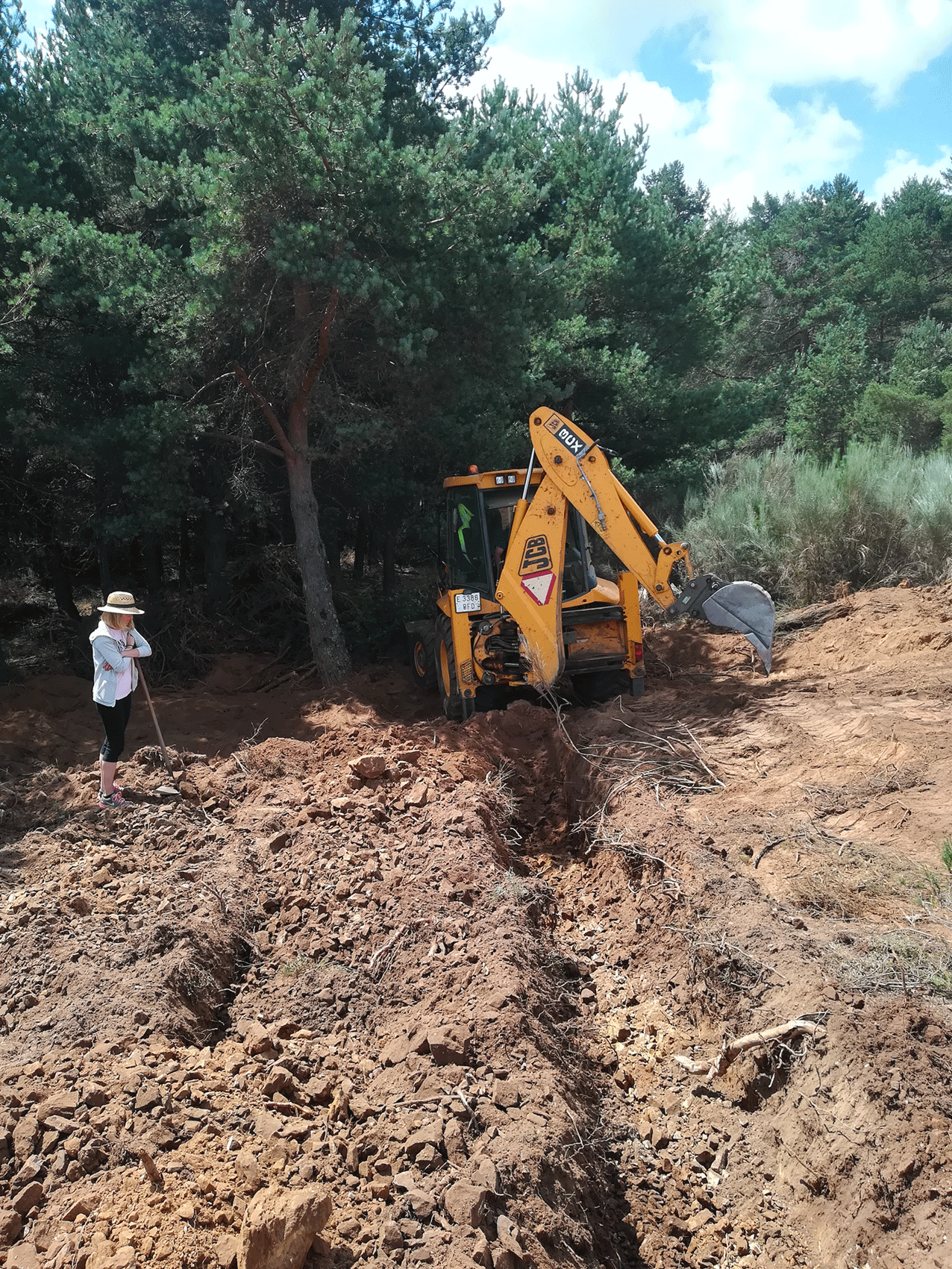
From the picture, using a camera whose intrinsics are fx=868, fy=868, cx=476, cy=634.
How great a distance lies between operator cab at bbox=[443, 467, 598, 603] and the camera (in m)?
8.47

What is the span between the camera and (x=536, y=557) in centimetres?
772

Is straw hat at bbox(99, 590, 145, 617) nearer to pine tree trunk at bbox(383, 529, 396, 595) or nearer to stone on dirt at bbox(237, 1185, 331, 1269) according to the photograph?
stone on dirt at bbox(237, 1185, 331, 1269)

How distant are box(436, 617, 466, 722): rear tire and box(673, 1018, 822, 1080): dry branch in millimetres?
4702

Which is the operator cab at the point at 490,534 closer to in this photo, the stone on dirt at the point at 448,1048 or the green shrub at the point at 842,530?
the green shrub at the point at 842,530

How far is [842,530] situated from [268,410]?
7693 millimetres

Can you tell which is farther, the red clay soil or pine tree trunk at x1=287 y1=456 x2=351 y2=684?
pine tree trunk at x1=287 y1=456 x2=351 y2=684

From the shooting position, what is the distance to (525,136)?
13.9 m

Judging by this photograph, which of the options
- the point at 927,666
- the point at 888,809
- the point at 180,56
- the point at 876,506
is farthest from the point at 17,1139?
the point at 180,56

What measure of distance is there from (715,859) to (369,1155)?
272 cm

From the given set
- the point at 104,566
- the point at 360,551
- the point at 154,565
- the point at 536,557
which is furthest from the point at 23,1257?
the point at 360,551

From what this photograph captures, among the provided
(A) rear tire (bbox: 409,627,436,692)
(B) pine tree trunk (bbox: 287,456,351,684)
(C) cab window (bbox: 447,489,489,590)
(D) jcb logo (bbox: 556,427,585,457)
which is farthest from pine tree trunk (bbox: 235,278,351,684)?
(D) jcb logo (bbox: 556,427,585,457)

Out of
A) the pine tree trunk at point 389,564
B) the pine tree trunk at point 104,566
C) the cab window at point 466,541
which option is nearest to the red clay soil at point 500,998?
the cab window at point 466,541

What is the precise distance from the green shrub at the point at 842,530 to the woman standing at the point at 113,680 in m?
8.81

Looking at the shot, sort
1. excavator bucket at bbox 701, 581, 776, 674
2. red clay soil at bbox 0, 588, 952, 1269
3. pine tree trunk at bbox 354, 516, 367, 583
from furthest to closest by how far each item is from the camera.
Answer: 1. pine tree trunk at bbox 354, 516, 367, 583
2. excavator bucket at bbox 701, 581, 776, 674
3. red clay soil at bbox 0, 588, 952, 1269
